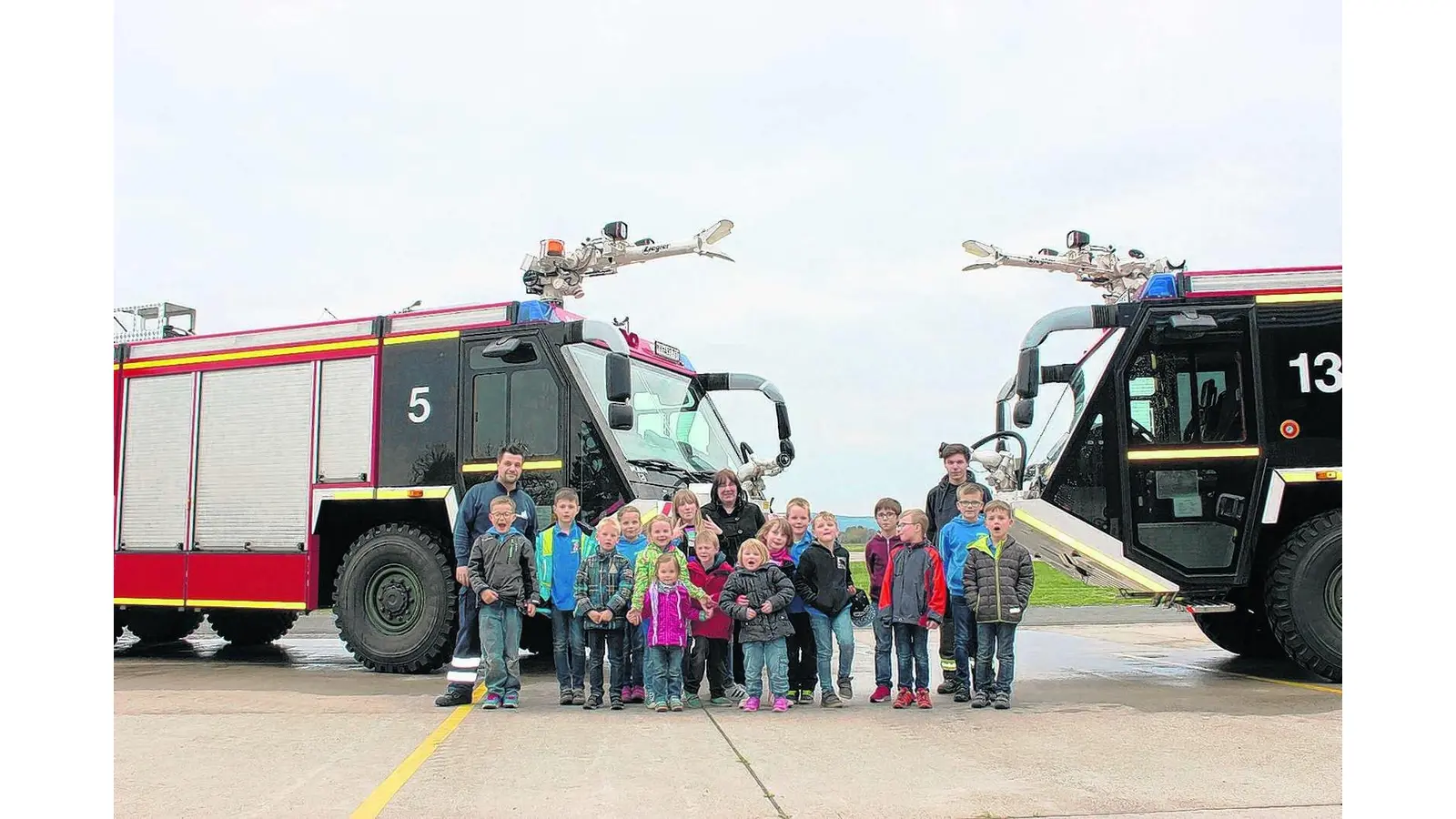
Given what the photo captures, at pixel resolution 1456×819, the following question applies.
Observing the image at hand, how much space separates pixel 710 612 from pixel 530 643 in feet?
13.2

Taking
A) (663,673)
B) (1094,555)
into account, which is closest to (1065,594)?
(1094,555)

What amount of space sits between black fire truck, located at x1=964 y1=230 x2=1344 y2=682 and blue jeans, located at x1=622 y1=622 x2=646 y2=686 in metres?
3.02

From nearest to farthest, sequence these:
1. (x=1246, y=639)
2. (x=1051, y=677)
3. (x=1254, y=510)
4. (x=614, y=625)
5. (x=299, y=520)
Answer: (x=614, y=625)
(x=1254, y=510)
(x=1051, y=677)
(x=299, y=520)
(x=1246, y=639)

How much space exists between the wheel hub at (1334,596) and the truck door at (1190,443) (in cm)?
57

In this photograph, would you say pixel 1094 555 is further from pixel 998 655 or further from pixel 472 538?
pixel 472 538

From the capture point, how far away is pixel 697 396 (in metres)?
11.3

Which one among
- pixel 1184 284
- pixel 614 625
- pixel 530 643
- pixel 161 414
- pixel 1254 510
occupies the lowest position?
pixel 530 643

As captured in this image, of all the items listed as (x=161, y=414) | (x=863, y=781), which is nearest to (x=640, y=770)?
(x=863, y=781)

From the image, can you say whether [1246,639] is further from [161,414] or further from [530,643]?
[161,414]

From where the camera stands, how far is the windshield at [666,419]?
9.59 m

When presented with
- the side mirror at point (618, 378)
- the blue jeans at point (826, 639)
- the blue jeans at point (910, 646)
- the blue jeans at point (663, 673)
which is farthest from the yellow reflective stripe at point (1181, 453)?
the side mirror at point (618, 378)

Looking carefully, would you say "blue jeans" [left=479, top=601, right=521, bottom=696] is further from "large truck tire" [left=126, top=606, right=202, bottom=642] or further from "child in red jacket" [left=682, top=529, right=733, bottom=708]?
"large truck tire" [left=126, top=606, right=202, bottom=642]

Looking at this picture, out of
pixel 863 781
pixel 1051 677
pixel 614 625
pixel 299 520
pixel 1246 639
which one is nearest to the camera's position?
pixel 863 781

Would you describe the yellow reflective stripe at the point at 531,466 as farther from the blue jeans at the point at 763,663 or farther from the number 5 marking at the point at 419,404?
the blue jeans at the point at 763,663
